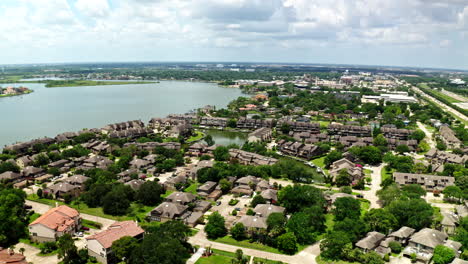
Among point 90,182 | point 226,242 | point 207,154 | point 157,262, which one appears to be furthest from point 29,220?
point 207,154

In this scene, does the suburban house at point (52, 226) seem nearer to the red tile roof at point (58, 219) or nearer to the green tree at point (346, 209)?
the red tile roof at point (58, 219)

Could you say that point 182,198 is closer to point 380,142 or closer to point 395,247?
point 395,247

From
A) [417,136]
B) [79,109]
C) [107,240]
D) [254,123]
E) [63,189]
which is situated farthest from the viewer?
[79,109]

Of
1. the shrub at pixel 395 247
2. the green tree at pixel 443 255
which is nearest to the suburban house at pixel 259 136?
the shrub at pixel 395 247

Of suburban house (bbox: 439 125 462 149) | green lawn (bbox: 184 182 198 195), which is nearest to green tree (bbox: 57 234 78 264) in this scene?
green lawn (bbox: 184 182 198 195)

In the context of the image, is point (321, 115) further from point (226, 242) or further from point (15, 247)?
point (15, 247)

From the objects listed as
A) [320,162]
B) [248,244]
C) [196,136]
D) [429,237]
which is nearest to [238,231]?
[248,244]

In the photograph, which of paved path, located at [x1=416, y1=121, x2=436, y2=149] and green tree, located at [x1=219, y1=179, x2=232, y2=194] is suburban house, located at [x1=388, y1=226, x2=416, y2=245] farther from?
paved path, located at [x1=416, y1=121, x2=436, y2=149]
